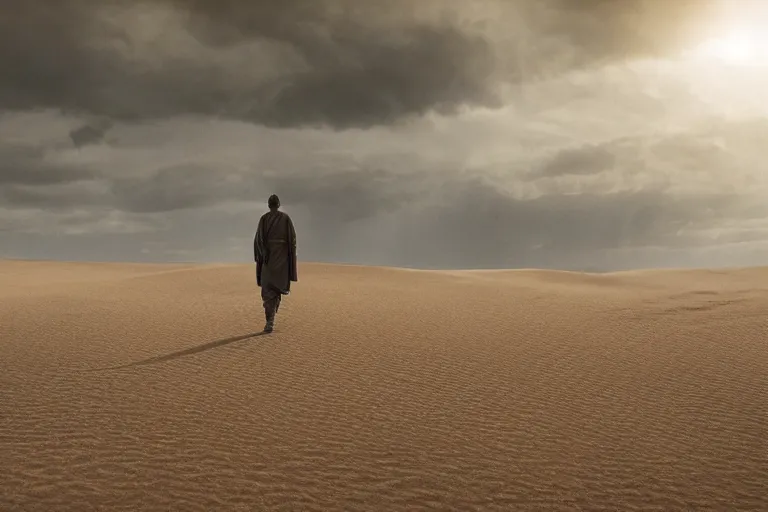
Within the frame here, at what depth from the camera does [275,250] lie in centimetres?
1045

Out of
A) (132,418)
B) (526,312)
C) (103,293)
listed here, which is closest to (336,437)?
(132,418)

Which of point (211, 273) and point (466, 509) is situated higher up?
point (211, 273)

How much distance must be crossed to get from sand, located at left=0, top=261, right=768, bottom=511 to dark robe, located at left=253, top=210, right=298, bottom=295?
0.97 meters

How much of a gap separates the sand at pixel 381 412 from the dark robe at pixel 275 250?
0.97 m

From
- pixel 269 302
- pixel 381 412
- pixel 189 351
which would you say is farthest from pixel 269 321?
pixel 381 412

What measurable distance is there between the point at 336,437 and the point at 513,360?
3.89 m

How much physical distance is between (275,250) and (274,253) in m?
0.06

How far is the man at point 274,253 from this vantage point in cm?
1039

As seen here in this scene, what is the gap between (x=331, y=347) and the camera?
911cm

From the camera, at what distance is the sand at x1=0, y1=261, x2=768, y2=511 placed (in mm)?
4219

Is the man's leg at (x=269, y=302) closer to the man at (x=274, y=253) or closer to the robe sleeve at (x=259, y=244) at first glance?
the man at (x=274, y=253)

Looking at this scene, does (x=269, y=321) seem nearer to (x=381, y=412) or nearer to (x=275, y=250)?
(x=275, y=250)

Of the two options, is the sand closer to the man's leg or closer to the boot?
the boot

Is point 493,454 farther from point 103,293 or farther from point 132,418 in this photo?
point 103,293
